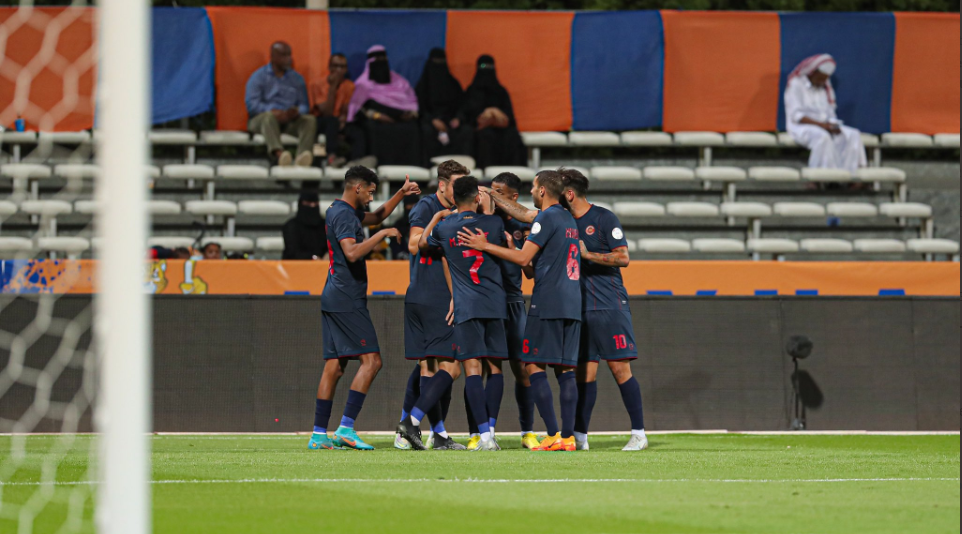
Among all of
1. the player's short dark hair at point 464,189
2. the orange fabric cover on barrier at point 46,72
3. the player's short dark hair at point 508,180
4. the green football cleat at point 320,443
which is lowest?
the green football cleat at point 320,443

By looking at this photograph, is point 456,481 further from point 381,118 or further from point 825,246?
point 825,246

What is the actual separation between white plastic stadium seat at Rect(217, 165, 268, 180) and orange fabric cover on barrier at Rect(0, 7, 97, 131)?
1.95 metres

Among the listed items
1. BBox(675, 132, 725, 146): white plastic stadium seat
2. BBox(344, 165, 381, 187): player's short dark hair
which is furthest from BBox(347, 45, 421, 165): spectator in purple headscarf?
BBox(344, 165, 381, 187): player's short dark hair

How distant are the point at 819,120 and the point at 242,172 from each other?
8.89m

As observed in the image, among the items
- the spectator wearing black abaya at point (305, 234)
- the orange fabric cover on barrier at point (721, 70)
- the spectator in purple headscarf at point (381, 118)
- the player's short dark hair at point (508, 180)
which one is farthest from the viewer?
the orange fabric cover on barrier at point (721, 70)

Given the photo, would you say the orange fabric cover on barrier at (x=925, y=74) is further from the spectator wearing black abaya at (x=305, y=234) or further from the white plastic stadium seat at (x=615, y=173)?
the spectator wearing black abaya at (x=305, y=234)

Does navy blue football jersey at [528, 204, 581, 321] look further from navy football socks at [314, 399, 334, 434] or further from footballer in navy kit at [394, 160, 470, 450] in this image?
navy football socks at [314, 399, 334, 434]

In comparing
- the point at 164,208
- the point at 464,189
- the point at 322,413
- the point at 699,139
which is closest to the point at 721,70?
the point at 699,139

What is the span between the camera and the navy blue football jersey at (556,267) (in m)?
→ 8.50

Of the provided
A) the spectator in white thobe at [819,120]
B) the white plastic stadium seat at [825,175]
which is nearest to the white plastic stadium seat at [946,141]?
the spectator in white thobe at [819,120]

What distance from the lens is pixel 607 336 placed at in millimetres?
8867

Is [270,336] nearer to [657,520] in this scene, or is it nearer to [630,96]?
[657,520]

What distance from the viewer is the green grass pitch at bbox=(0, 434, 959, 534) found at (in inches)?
188

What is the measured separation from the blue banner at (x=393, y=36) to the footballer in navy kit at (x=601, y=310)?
944 cm
